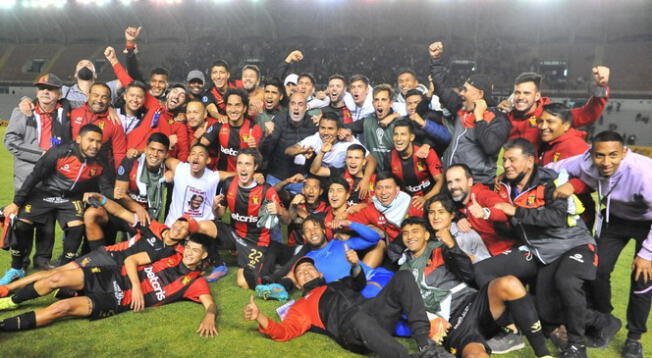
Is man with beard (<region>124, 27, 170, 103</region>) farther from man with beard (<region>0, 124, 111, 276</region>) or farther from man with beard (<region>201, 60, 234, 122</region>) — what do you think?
man with beard (<region>0, 124, 111, 276</region>)

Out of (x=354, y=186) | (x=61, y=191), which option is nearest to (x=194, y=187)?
(x=61, y=191)

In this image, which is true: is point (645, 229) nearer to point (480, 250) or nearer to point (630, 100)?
point (480, 250)

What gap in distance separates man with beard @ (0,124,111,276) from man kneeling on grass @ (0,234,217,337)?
1049mm

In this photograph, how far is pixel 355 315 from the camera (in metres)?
3.97

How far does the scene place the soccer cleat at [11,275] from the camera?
5.07 meters

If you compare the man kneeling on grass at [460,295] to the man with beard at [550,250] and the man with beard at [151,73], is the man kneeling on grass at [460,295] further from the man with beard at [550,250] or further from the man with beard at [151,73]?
the man with beard at [151,73]

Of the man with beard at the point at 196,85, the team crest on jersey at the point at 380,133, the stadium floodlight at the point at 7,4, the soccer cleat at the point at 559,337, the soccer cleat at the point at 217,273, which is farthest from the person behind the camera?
the stadium floodlight at the point at 7,4

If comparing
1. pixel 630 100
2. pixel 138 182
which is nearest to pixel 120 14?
pixel 630 100

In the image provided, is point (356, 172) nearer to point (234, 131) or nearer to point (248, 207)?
point (248, 207)

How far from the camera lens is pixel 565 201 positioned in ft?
13.6

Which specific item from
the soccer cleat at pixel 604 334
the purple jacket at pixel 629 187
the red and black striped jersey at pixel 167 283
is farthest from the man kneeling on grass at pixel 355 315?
the purple jacket at pixel 629 187

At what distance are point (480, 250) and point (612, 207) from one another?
122 centimetres

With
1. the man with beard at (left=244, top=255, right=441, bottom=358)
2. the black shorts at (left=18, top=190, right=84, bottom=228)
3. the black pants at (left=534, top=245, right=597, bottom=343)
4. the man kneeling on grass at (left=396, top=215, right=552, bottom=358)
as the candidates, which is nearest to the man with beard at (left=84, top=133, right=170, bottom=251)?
the black shorts at (left=18, top=190, right=84, bottom=228)

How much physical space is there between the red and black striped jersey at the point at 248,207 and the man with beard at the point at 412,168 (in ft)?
5.03
